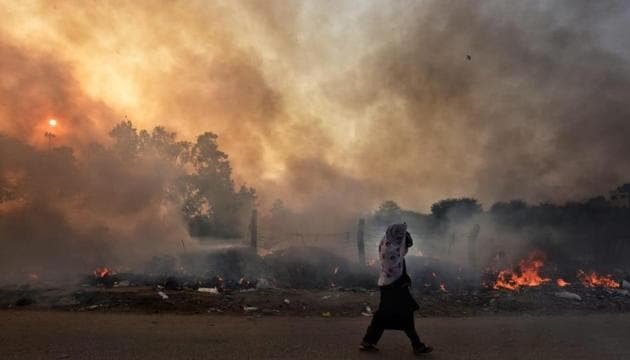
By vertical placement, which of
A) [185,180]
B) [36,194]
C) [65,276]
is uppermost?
[185,180]

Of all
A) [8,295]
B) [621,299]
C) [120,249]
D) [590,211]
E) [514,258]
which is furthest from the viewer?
[590,211]

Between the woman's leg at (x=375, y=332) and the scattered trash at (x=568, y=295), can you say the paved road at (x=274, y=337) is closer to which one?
the woman's leg at (x=375, y=332)

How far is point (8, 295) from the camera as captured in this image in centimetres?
1152

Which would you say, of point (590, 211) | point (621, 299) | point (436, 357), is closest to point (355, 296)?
point (436, 357)

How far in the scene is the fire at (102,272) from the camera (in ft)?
49.2

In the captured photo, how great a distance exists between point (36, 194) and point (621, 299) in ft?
61.3

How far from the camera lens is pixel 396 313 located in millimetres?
7176

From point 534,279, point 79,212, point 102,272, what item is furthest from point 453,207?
point 102,272

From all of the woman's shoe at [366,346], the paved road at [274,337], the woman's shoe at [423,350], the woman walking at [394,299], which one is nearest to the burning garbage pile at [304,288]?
the paved road at [274,337]

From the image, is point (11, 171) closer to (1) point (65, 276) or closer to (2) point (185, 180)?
(1) point (65, 276)

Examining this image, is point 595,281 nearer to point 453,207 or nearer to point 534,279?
point 534,279

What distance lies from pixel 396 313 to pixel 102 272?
1100cm

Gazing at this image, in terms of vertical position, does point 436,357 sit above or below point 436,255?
below

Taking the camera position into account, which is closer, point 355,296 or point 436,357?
point 436,357
